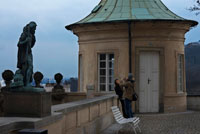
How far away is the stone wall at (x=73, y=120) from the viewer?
5.12 meters

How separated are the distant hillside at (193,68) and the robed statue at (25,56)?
1813 inches

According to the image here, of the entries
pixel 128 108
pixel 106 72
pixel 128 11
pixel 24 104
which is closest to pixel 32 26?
pixel 24 104


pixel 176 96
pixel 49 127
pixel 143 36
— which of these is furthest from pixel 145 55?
pixel 49 127

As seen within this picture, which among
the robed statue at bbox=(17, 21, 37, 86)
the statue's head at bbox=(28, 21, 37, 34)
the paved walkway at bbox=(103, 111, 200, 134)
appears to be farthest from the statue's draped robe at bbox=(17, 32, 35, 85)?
the paved walkway at bbox=(103, 111, 200, 134)

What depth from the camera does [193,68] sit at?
208 ft

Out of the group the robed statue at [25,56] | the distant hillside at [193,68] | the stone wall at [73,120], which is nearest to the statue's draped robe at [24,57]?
the robed statue at [25,56]

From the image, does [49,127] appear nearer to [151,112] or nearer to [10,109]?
[10,109]

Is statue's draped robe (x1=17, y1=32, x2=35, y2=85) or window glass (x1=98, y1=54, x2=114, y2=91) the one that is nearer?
statue's draped robe (x1=17, y1=32, x2=35, y2=85)

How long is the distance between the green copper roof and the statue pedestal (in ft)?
40.3

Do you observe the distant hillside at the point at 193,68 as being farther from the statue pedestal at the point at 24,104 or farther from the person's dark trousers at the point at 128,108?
the statue pedestal at the point at 24,104

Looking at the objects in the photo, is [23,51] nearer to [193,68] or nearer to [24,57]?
[24,57]

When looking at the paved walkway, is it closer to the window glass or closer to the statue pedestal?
the window glass

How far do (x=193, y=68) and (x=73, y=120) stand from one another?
58030mm

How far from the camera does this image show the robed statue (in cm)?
576
